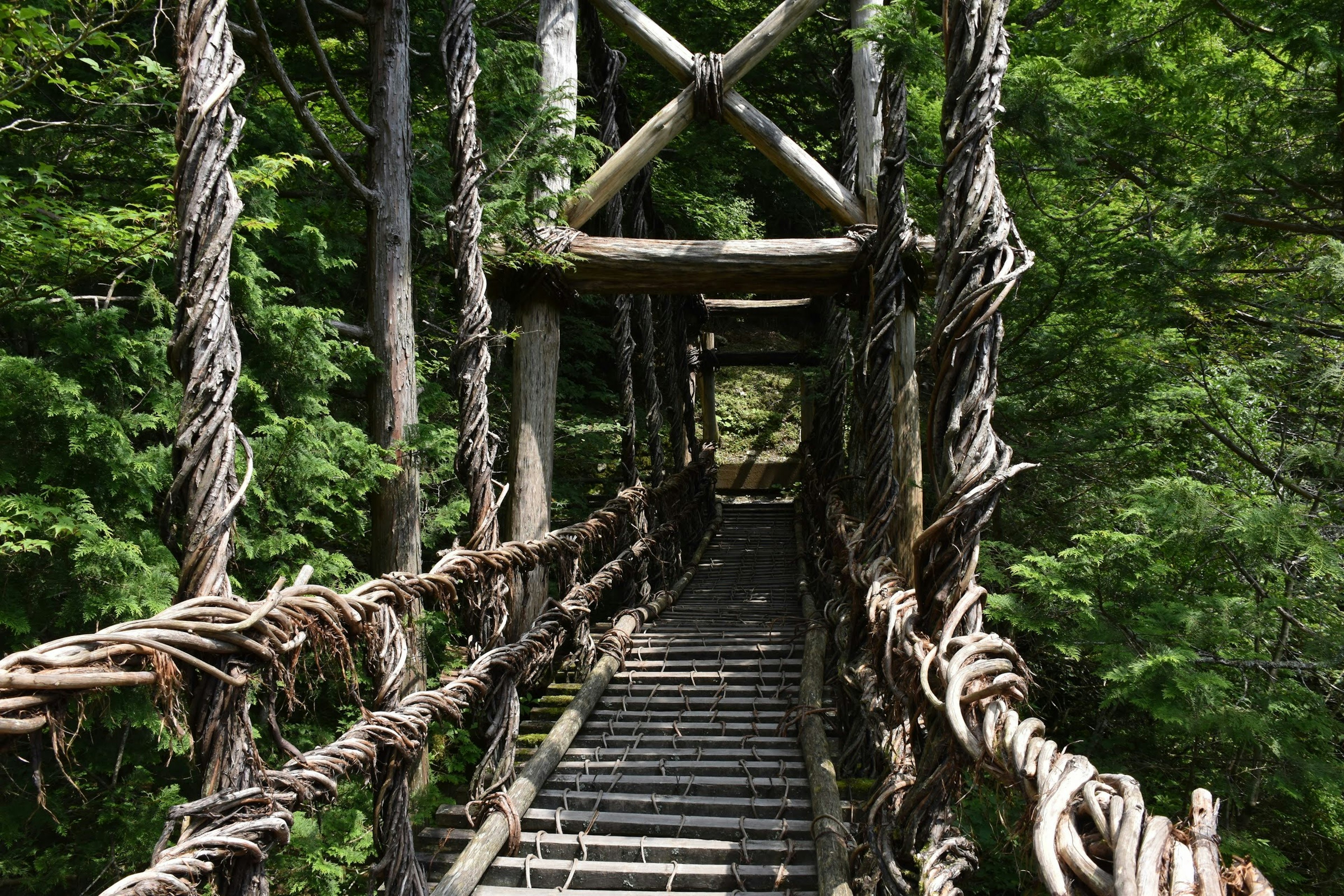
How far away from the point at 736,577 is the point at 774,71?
7.63 meters

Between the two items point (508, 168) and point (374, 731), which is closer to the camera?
point (374, 731)

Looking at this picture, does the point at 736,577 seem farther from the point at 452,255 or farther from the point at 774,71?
the point at 774,71

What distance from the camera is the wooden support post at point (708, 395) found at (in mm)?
15258

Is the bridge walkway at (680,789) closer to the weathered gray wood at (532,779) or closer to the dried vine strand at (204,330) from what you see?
the weathered gray wood at (532,779)

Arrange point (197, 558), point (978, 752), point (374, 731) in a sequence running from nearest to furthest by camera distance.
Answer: point (978, 752), point (197, 558), point (374, 731)

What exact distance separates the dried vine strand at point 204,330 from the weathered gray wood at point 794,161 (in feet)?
16.9

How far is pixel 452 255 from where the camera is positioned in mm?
4055

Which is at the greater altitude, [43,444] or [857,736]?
[43,444]

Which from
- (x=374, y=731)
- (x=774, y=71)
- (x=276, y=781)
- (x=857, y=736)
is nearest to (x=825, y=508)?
(x=857, y=736)

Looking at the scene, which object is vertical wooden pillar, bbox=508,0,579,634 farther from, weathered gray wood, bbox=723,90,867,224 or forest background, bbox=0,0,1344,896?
weathered gray wood, bbox=723,90,867,224

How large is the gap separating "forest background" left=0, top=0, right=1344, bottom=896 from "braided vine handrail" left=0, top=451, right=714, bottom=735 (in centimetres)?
114

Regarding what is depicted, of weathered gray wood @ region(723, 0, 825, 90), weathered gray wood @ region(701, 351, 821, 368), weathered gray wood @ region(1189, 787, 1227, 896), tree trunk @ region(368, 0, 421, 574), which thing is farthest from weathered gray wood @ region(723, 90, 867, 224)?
weathered gray wood @ region(701, 351, 821, 368)

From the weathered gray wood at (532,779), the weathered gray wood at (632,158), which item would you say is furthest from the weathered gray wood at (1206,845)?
the weathered gray wood at (632,158)

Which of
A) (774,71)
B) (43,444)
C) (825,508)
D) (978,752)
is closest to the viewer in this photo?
(978,752)
